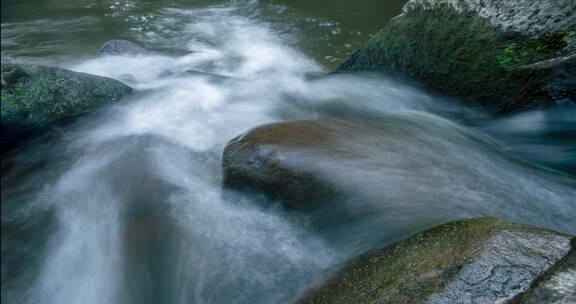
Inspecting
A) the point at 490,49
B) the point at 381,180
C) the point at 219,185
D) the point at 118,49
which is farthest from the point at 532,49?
the point at 118,49

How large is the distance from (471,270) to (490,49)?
13.8ft

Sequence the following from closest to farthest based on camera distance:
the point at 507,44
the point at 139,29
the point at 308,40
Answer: the point at 507,44 < the point at 308,40 < the point at 139,29

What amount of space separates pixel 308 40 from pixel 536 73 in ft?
17.0

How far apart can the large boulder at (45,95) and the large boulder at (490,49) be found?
4.20 metres

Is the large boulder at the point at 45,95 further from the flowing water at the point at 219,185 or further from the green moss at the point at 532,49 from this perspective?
the green moss at the point at 532,49

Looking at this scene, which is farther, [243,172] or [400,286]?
[243,172]

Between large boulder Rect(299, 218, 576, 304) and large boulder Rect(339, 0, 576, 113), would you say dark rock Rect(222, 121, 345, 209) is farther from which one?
large boulder Rect(339, 0, 576, 113)

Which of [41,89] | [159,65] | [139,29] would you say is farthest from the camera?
[139,29]

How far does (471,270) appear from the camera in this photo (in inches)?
89.7

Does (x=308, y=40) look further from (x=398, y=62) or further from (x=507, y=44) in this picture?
(x=507, y=44)

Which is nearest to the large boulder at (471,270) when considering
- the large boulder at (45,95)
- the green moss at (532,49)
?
the large boulder at (45,95)

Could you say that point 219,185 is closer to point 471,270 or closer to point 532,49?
point 471,270

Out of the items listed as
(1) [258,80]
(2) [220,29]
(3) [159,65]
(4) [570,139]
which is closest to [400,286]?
(4) [570,139]

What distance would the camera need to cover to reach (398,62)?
22.4ft
